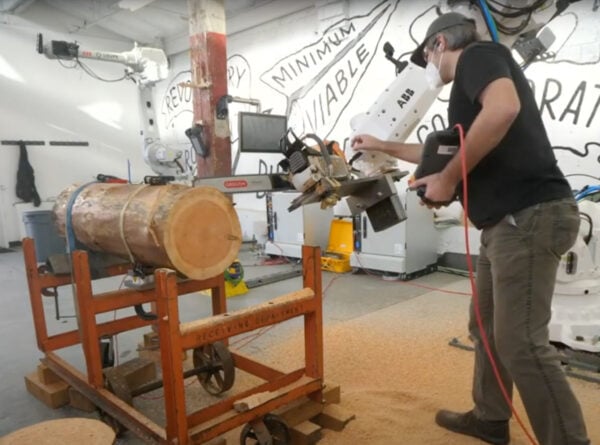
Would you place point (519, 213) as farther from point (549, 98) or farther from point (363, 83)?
point (363, 83)

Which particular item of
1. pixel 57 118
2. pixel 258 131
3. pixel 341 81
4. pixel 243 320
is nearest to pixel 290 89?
pixel 341 81

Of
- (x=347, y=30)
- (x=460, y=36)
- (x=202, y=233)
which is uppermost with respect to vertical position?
(x=347, y=30)

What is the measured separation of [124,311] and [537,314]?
337 centimetres

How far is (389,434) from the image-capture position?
193 centimetres

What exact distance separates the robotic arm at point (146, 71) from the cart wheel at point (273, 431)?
16.7 ft

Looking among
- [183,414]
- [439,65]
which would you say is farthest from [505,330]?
[183,414]

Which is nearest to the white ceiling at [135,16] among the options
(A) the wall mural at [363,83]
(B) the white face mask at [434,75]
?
(A) the wall mural at [363,83]

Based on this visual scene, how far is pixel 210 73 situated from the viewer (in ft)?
15.0

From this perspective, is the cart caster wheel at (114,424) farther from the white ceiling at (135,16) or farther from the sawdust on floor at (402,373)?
the white ceiling at (135,16)

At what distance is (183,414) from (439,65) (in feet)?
5.09

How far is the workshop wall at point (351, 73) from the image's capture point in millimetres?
4066

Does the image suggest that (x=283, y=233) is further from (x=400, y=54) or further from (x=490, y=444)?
(x=490, y=444)

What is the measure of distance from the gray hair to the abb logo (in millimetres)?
965

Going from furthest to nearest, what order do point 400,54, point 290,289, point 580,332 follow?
point 400,54 → point 290,289 → point 580,332
